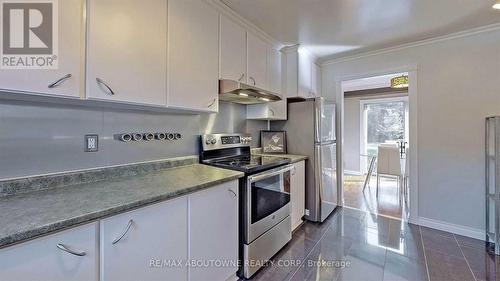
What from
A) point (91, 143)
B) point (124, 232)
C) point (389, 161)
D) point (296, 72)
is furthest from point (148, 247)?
point (389, 161)

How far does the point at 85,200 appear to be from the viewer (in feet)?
3.29

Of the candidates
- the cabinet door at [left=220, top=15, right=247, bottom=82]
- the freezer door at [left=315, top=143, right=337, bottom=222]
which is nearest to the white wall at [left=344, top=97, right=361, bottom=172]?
the freezer door at [left=315, top=143, right=337, bottom=222]

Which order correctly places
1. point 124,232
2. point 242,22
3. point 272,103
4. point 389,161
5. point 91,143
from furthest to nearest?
point 389,161 < point 272,103 < point 242,22 < point 91,143 < point 124,232

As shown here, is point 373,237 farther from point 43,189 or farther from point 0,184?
point 0,184

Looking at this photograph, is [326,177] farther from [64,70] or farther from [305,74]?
[64,70]

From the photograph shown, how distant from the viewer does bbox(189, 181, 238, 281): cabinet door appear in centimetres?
133

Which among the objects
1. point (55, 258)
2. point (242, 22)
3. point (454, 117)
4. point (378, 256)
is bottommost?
point (378, 256)

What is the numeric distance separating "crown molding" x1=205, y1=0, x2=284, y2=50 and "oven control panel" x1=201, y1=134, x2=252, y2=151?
1.13 meters

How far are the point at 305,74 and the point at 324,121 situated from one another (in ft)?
2.47

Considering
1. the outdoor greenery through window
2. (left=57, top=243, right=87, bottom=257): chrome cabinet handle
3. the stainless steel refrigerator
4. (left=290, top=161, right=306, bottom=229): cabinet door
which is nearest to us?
(left=57, top=243, right=87, bottom=257): chrome cabinet handle

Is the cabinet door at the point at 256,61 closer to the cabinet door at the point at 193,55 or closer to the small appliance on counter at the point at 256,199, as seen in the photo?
the cabinet door at the point at 193,55

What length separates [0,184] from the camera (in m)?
1.04

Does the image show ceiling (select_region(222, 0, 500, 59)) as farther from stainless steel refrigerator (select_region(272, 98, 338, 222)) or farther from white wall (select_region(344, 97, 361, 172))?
white wall (select_region(344, 97, 361, 172))

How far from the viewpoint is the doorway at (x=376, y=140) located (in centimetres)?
398
